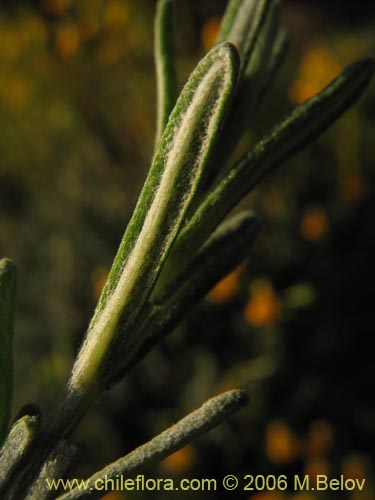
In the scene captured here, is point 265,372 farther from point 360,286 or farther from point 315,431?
point 360,286

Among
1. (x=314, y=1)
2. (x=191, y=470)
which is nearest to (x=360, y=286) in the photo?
(x=191, y=470)

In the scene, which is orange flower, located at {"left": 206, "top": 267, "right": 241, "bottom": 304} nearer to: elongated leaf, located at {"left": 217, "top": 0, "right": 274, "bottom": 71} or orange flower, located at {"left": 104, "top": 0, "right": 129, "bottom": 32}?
orange flower, located at {"left": 104, "top": 0, "right": 129, "bottom": 32}

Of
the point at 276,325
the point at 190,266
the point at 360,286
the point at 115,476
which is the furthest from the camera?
the point at 360,286

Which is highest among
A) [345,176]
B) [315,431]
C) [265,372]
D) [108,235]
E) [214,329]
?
[108,235]

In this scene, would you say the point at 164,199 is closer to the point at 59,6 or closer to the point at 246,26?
the point at 246,26

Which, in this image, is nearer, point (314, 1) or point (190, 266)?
point (190, 266)

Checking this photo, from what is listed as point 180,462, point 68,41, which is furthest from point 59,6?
point 180,462

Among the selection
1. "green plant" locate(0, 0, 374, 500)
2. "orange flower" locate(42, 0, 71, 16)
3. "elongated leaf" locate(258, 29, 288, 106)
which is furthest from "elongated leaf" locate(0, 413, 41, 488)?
"orange flower" locate(42, 0, 71, 16)
